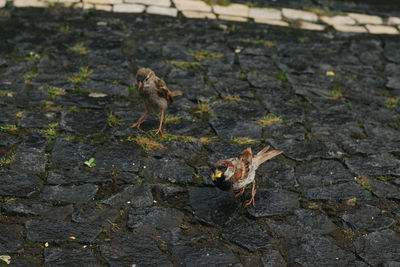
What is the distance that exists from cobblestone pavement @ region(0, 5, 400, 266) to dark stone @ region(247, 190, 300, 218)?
2 centimetres

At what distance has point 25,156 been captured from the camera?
5180 mm

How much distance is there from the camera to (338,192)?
5121 millimetres

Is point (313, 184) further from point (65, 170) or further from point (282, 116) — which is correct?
point (65, 170)

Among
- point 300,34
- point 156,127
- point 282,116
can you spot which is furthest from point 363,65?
point 156,127

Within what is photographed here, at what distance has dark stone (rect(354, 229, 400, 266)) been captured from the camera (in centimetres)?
434

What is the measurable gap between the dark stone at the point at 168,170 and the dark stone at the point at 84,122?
802 mm

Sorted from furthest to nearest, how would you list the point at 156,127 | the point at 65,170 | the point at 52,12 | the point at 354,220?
the point at 52,12 → the point at 156,127 → the point at 65,170 → the point at 354,220

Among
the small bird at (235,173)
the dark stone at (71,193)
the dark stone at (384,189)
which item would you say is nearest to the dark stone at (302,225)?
the small bird at (235,173)

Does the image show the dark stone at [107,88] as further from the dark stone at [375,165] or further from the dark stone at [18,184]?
the dark stone at [375,165]

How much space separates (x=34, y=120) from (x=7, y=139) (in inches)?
18.2

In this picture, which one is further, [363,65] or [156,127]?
[363,65]

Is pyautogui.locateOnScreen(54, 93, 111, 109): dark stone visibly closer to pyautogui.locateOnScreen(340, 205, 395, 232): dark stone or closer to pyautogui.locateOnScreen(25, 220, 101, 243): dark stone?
pyautogui.locateOnScreen(25, 220, 101, 243): dark stone

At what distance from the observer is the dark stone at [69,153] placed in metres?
5.18

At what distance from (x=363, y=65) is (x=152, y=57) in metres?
3.02
